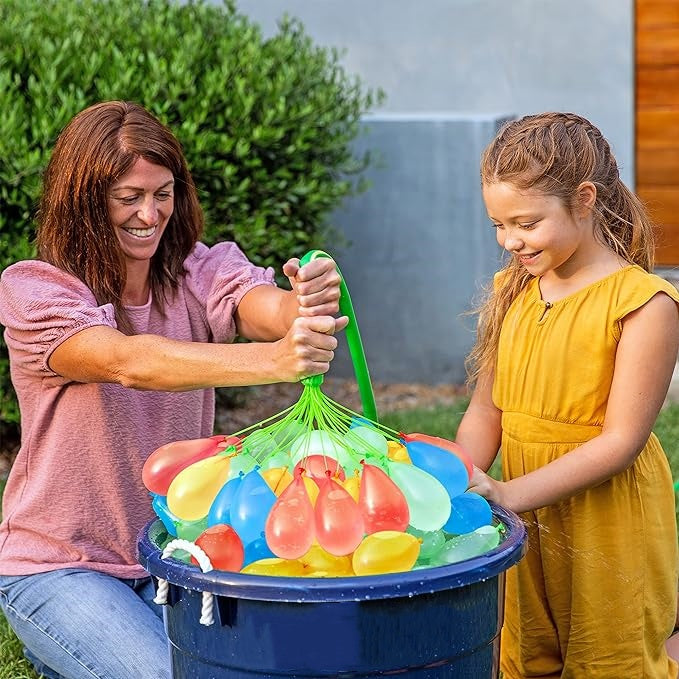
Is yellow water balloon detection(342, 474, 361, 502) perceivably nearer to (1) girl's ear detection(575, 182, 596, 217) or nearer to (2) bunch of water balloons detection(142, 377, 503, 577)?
(2) bunch of water balloons detection(142, 377, 503, 577)

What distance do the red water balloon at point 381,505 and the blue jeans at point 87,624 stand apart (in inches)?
30.9

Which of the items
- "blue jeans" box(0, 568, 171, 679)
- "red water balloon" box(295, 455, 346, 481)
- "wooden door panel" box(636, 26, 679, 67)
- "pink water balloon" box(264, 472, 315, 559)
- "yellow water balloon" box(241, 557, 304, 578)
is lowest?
"blue jeans" box(0, 568, 171, 679)

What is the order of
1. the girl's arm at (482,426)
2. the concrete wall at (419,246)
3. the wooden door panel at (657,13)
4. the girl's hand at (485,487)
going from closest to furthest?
the girl's hand at (485,487), the girl's arm at (482,426), the wooden door panel at (657,13), the concrete wall at (419,246)

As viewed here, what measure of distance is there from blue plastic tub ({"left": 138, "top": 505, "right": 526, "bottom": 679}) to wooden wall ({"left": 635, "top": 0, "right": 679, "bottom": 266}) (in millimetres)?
4474

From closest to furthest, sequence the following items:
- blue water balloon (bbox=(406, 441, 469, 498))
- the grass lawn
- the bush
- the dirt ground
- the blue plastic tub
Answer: the blue plastic tub → blue water balloon (bbox=(406, 441, 469, 498)) → the bush → the grass lawn → the dirt ground

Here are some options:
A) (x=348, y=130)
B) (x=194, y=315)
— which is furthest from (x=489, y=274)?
(x=194, y=315)

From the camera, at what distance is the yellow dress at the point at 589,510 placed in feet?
8.52

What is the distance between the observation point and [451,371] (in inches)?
252

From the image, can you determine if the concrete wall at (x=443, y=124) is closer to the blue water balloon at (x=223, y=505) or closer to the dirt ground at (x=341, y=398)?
the dirt ground at (x=341, y=398)

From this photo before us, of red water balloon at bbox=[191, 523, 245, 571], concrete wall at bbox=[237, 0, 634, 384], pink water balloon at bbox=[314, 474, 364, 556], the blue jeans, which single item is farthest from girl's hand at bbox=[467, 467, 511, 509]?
concrete wall at bbox=[237, 0, 634, 384]

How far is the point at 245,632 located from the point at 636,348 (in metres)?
1.03

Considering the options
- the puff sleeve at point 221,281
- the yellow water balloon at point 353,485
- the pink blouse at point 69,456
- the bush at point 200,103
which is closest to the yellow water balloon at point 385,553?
the yellow water balloon at point 353,485

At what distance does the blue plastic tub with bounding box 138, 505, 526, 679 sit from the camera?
1888 millimetres

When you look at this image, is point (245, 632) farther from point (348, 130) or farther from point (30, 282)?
point (348, 130)
